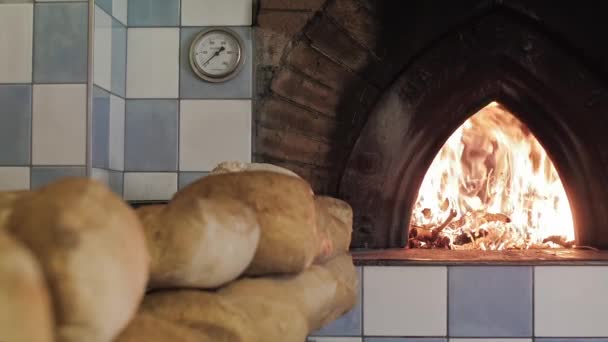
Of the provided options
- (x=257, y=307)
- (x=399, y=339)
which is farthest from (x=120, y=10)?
(x=257, y=307)

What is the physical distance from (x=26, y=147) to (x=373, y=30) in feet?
2.83

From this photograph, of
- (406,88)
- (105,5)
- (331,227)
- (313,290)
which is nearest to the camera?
(313,290)

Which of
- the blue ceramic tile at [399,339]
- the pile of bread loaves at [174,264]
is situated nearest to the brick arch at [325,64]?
the blue ceramic tile at [399,339]

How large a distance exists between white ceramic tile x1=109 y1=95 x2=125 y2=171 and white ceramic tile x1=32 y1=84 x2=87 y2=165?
0.12 metres

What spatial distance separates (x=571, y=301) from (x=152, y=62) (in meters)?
1.15


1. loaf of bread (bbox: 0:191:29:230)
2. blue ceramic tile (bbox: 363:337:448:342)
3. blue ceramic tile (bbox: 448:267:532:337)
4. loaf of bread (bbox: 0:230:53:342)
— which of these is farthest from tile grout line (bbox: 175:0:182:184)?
loaf of bread (bbox: 0:230:53:342)

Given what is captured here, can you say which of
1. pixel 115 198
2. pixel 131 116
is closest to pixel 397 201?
pixel 131 116

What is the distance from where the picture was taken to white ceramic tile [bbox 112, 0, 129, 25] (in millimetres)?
1701

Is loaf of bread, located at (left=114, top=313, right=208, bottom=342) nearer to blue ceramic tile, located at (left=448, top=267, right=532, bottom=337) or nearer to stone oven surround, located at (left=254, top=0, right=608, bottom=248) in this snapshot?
blue ceramic tile, located at (left=448, top=267, right=532, bottom=337)

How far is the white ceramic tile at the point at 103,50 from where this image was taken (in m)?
1.60

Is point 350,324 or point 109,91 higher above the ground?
point 109,91

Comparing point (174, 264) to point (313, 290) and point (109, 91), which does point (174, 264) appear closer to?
point (313, 290)

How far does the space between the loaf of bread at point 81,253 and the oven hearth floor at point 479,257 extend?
125cm

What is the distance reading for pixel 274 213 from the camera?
64 centimetres
